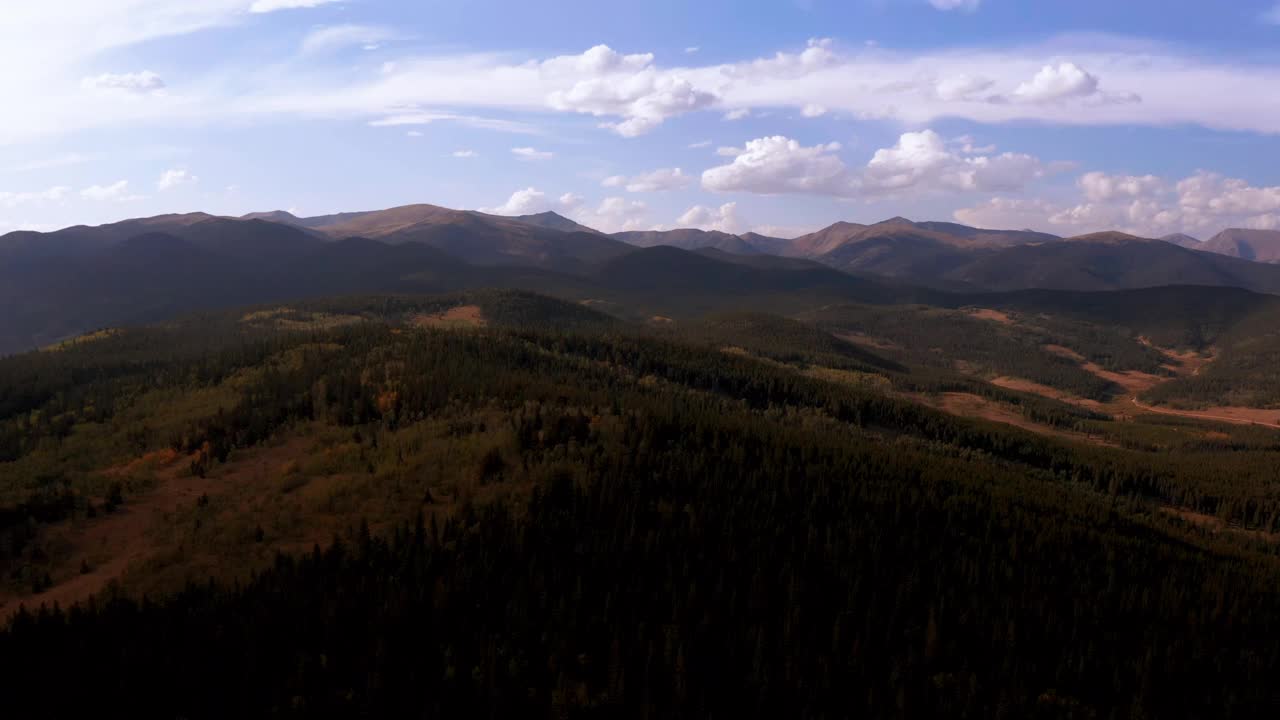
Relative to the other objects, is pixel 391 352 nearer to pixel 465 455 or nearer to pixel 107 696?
pixel 465 455

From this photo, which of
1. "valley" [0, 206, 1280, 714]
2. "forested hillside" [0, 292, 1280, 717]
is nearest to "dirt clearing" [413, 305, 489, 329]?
"valley" [0, 206, 1280, 714]

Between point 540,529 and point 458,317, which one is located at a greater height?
point 458,317

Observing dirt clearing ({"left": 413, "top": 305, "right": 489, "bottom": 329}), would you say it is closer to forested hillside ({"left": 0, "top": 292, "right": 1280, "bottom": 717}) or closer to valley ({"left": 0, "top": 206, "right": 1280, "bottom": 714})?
valley ({"left": 0, "top": 206, "right": 1280, "bottom": 714})

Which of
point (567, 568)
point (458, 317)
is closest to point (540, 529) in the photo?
point (567, 568)

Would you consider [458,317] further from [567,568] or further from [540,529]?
[567,568]

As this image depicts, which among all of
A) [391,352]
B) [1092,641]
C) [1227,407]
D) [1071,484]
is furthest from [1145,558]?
[1227,407]

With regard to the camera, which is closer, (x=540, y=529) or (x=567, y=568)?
(x=567, y=568)

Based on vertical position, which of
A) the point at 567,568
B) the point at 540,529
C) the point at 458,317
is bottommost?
the point at 567,568

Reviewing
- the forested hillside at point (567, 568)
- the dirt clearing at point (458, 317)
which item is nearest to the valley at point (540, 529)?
the forested hillside at point (567, 568)
